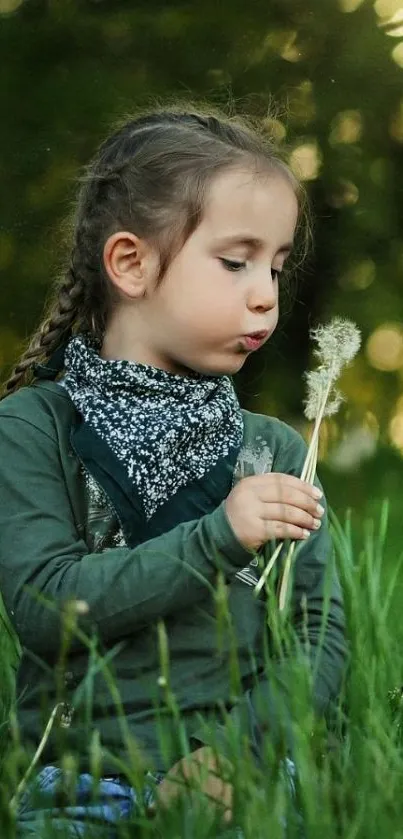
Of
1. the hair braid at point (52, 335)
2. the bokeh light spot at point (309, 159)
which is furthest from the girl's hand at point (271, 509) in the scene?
the bokeh light spot at point (309, 159)

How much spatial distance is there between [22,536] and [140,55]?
3.37 m

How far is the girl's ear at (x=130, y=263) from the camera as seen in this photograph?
2225 mm

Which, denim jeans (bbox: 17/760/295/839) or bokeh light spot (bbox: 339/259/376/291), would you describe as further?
bokeh light spot (bbox: 339/259/376/291)

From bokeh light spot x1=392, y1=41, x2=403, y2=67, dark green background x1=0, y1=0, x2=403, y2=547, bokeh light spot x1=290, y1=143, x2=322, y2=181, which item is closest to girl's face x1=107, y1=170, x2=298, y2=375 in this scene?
dark green background x1=0, y1=0, x2=403, y2=547

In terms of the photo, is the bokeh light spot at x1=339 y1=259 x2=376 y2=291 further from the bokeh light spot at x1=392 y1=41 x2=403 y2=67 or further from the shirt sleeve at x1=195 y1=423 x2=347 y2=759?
the shirt sleeve at x1=195 y1=423 x2=347 y2=759

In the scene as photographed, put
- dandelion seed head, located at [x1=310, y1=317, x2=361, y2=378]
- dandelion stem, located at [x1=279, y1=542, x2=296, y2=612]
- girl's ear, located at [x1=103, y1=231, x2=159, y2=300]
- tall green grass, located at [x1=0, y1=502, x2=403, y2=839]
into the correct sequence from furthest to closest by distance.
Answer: girl's ear, located at [x1=103, y1=231, x2=159, y2=300] < dandelion seed head, located at [x1=310, y1=317, x2=361, y2=378] < dandelion stem, located at [x1=279, y1=542, x2=296, y2=612] < tall green grass, located at [x1=0, y1=502, x2=403, y2=839]

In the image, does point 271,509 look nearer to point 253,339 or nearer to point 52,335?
point 253,339

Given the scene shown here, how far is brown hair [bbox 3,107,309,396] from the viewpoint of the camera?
2.23 metres

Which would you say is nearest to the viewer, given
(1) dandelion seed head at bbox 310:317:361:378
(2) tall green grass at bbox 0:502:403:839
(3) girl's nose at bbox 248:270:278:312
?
(2) tall green grass at bbox 0:502:403:839

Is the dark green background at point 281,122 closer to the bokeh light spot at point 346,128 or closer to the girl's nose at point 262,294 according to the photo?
the bokeh light spot at point 346,128

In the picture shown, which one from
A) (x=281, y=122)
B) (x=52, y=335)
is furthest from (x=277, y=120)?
(x=52, y=335)

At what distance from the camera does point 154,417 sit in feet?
7.01

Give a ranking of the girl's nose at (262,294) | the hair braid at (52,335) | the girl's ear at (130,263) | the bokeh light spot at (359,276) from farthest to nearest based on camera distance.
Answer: the bokeh light spot at (359,276) → the hair braid at (52,335) → the girl's ear at (130,263) → the girl's nose at (262,294)

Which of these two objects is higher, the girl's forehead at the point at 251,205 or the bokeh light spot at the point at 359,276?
the bokeh light spot at the point at 359,276
